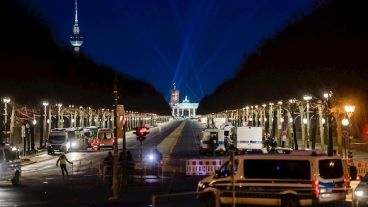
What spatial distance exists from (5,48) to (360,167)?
2947 cm

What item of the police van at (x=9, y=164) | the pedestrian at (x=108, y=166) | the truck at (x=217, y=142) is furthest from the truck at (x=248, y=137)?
the police van at (x=9, y=164)

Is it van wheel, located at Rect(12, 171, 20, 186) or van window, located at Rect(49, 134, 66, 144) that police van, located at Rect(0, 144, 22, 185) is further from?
van window, located at Rect(49, 134, 66, 144)

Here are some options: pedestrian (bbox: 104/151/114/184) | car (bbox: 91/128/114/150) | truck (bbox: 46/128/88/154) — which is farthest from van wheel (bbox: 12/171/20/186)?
car (bbox: 91/128/114/150)

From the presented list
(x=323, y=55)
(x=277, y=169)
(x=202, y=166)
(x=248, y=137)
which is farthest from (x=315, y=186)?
(x=248, y=137)

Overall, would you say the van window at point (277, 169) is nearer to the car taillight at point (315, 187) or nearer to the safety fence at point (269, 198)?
the car taillight at point (315, 187)

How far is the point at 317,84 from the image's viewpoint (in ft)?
195

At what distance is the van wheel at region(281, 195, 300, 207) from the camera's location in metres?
21.9

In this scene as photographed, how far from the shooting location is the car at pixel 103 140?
270 ft

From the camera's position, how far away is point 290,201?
22078mm

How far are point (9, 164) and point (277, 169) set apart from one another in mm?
19002

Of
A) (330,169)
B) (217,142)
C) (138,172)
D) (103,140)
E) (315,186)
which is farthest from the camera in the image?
(103,140)

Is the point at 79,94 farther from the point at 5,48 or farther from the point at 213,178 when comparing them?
the point at 213,178

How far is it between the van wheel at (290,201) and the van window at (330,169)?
181 cm

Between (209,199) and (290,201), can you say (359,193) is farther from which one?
(209,199)
